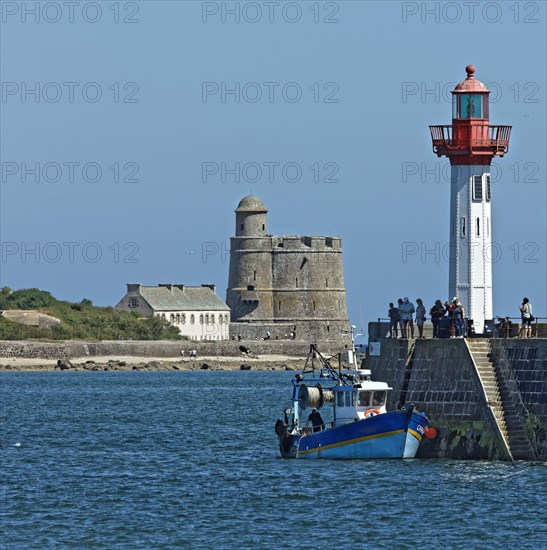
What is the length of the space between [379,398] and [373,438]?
1.08 meters

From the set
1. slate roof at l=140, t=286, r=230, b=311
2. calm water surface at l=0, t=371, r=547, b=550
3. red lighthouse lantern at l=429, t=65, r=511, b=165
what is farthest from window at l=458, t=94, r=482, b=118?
slate roof at l=140, t=286, r=230, b=311

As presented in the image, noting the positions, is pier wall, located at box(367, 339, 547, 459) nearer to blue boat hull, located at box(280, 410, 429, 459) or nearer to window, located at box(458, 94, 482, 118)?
blue boat hull, located at box(280, 410, 429, 459)

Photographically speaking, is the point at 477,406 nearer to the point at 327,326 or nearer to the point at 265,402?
the point at 265,402

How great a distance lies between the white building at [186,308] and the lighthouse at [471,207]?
281 feet

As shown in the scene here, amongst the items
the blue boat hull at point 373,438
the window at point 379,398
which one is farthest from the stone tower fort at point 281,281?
the window at point 379,398

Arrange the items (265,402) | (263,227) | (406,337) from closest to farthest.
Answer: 1. (406,337)
2. (265,402)
3. (263,227)

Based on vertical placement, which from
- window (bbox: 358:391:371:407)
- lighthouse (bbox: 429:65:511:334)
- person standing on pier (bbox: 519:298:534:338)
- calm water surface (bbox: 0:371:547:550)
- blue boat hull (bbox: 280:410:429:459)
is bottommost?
calm water surface (bbox: 0:371:547:550)

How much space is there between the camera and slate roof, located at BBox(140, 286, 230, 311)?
129 meters

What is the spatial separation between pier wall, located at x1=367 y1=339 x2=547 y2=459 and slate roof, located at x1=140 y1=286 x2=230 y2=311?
90.7 meters

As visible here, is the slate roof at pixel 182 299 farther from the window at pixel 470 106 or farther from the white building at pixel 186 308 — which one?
the window at pixel 470 106

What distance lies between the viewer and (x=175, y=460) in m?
39.8

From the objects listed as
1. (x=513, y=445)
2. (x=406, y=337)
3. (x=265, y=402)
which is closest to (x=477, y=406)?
(x=513, y=445)

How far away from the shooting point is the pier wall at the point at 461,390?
33.5 metres

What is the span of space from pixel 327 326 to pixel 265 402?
5741 cm
